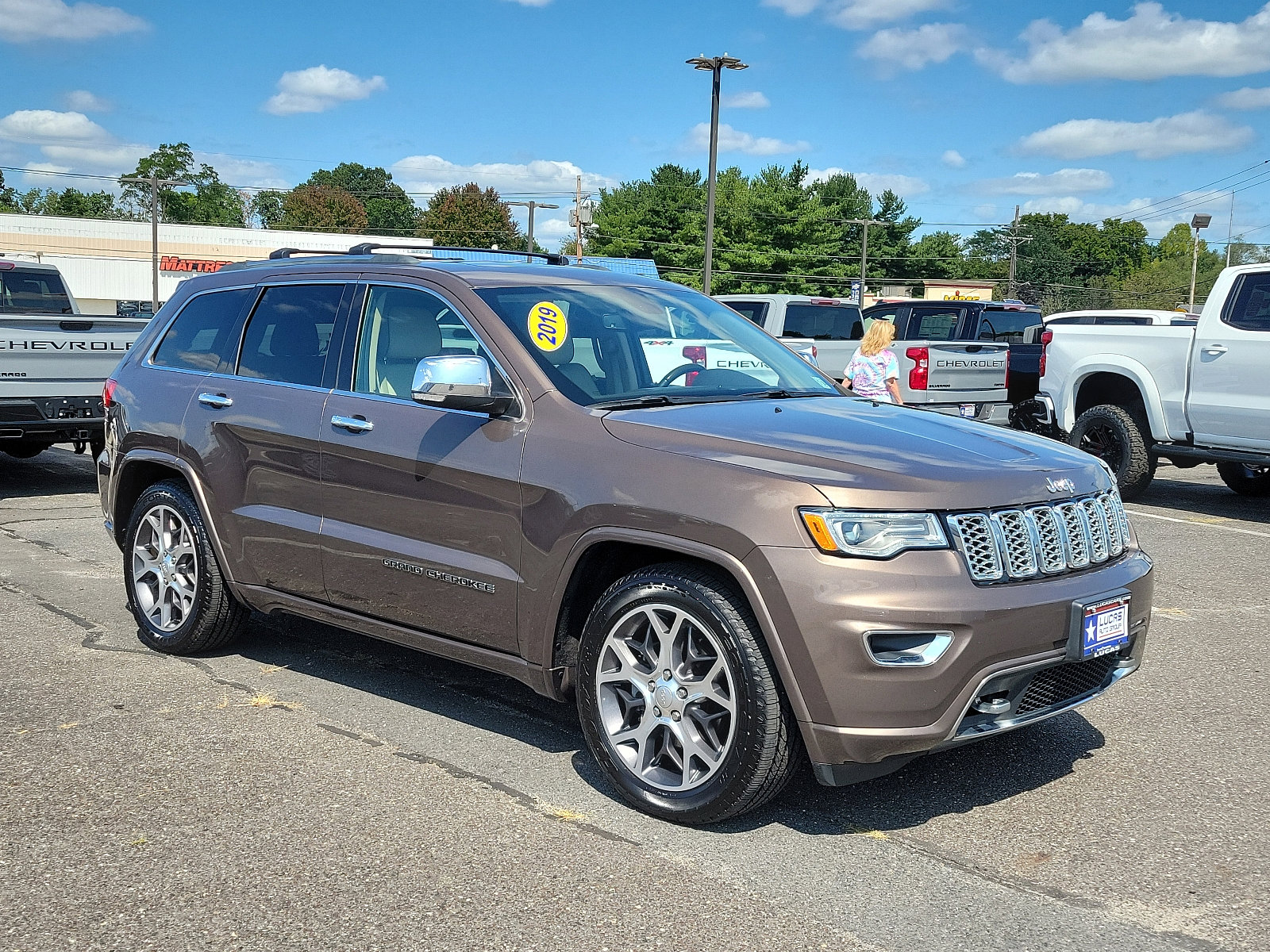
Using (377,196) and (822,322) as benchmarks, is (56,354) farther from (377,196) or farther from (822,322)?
(377,196)

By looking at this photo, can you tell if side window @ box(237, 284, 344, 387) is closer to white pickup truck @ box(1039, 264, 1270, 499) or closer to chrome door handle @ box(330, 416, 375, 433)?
chrome door handle @ box(330, 416, 375, 433)

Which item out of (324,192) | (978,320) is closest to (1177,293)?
(324,192)

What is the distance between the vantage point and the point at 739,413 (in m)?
4.34

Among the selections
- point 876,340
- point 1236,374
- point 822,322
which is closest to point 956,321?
point 822,322

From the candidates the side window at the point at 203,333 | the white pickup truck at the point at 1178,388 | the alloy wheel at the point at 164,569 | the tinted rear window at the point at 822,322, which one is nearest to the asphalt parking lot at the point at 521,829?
the alloy wheel at the point at 164,569

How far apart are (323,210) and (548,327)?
125941mm

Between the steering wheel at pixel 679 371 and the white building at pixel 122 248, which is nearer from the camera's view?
the steering wheel at pixel 679 371

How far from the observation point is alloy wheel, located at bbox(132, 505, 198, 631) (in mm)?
5762

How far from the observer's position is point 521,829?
391 cm

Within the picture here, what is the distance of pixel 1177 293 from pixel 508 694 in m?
117

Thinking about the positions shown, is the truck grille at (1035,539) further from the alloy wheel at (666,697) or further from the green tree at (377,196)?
the green tree at (377,196)

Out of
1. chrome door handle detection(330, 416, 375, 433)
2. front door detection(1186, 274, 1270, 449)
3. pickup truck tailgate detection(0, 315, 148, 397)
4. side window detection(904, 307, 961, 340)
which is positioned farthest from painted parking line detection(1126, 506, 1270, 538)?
side window detection(904, 307, 961, 340)

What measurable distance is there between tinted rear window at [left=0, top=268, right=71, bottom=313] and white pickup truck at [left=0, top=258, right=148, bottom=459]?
2624 millimetres

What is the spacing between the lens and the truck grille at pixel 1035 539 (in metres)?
3.70
